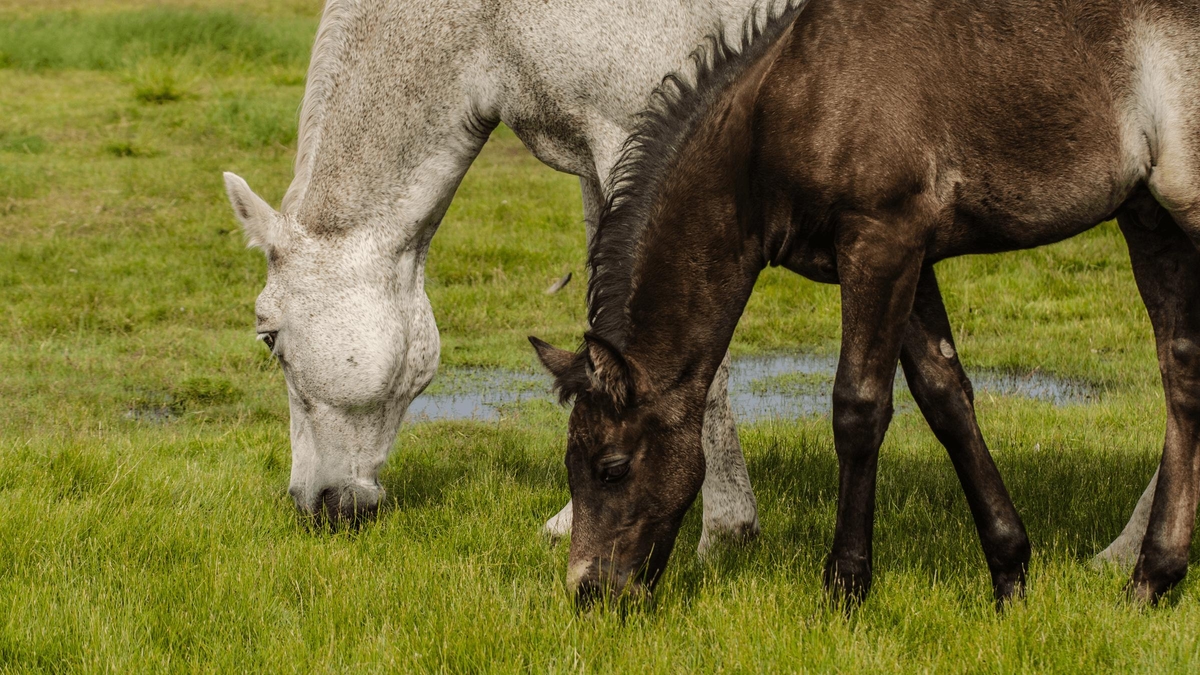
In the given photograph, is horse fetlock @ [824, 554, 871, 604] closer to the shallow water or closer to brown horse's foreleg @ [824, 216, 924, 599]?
brown horse's foreleg @ [824, 216, 924, 599]

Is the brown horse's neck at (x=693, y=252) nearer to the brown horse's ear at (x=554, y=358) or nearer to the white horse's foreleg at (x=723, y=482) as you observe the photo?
the brown horse's ear at (x=554, y=358)

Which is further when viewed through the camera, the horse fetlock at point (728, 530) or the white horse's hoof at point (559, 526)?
the white horse's hoof at point (559, 526)

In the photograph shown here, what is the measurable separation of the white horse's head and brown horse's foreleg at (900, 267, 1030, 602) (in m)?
2.08

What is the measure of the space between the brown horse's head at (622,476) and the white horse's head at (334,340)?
1320 millimetres

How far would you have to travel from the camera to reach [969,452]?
383cm

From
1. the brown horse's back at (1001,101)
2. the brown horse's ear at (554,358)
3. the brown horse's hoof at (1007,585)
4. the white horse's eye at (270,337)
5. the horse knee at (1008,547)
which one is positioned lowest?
the brown horse's hoof at (1007,585)

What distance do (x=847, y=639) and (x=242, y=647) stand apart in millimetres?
1751

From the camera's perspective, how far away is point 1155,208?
3939 millimetres

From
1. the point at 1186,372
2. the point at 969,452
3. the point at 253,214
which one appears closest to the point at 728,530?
the point at 969,452

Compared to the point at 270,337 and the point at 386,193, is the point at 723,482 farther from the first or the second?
the point at 270,337

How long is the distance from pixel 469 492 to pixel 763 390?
2782mm

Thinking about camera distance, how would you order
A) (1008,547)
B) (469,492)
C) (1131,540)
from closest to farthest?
1. (1008,547)
2. (1131,540)
3. (469,492)

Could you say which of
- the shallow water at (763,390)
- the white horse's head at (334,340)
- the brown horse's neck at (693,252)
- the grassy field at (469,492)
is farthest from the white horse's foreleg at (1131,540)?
the white horse's head at (334,340)

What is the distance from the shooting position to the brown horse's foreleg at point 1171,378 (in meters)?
3.82
